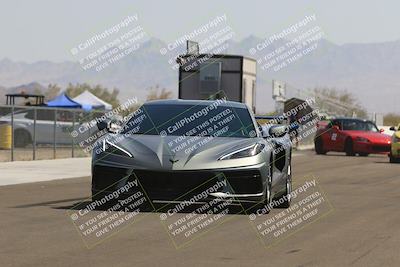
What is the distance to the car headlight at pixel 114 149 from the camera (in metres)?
13.0

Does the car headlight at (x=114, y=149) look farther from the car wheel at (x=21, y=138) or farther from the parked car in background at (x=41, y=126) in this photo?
the car wheel at (x=21, y=138)

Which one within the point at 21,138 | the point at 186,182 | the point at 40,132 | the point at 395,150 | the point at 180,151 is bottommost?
the point at 395,150

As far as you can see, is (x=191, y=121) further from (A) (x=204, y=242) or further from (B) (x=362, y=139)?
(B) (x=362, y=139)

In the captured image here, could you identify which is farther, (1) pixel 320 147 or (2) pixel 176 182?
(1) pixel 320 147

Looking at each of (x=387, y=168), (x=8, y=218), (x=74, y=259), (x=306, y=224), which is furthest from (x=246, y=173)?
(x=387, y=168)

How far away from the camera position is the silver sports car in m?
12.7

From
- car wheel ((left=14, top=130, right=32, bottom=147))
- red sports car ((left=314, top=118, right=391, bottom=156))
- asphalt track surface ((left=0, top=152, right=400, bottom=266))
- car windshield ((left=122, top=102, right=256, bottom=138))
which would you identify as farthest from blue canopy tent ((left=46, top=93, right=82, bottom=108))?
car windshield ((left=122, top=102, right=256, bottom=138))

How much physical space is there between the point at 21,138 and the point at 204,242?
22.2 meters

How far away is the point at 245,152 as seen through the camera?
43.0 feet

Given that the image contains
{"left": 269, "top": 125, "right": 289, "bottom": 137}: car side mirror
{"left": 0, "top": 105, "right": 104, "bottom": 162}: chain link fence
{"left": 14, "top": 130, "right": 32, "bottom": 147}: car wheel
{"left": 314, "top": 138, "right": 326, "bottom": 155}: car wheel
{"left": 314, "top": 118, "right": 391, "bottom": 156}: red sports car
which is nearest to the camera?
{"left": 269, "top": 125, "right": 289, "bottom": 137}: car side mirror

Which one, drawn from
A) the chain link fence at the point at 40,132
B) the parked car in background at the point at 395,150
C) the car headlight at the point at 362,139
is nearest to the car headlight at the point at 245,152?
the chain link fence at the point at 40,132

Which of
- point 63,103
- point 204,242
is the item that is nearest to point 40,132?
point 63,103

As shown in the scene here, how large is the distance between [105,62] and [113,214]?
63.6ft

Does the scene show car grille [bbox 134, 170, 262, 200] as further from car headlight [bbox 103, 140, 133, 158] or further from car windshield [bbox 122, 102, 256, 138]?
car windshield [bbox 122, 102, 256, 138]
